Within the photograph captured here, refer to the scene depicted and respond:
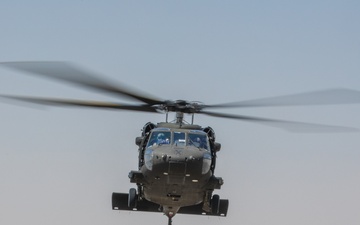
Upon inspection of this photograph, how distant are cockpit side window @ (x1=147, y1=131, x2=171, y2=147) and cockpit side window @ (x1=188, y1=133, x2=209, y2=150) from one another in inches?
32.8

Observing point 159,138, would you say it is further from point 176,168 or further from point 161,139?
point 176,168

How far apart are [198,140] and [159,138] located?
1.51m

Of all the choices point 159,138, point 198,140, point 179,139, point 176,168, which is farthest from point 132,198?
point 176,168

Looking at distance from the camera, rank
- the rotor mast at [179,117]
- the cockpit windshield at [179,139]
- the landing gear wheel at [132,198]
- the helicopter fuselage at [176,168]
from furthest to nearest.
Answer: the landing gear wheel at [132,198], the rotor mast at [179,117], the cockpit windshield at [179,139], the helicopter fuselage at [176,168]

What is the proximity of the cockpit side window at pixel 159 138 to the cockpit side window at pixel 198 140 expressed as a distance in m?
0.83

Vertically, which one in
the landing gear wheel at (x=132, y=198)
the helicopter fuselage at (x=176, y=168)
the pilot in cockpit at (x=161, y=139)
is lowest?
the landing gear wheel at (x=132, y=198)

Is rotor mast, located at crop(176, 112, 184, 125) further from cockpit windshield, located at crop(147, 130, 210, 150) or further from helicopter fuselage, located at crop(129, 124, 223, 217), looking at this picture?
cockpit windshield, located at crop(147, 130, 210, 150)

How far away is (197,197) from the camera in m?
32.7

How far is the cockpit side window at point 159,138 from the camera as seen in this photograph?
1280 inches

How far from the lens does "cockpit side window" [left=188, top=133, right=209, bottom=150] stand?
32469 mm

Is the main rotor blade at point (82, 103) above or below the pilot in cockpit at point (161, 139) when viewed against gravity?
above

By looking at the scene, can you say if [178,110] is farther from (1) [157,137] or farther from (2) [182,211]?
(2) [182,211]

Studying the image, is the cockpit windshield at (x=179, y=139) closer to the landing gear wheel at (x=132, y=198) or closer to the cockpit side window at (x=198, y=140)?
the cockpit side window at (x=198, y=140)

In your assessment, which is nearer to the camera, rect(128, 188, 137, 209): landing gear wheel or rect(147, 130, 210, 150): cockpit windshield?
rect(147, 130, 210, 150): cockpit windshield
